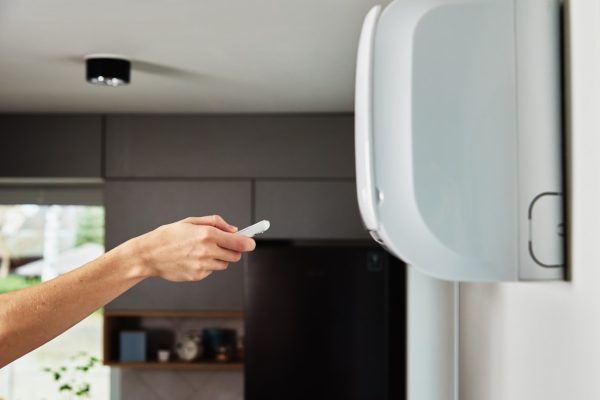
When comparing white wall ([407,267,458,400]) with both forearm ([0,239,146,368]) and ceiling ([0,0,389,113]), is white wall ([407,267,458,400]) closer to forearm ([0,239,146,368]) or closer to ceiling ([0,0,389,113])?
ceiling ([0,0,389,113])

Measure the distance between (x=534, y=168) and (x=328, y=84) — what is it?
2.46 m

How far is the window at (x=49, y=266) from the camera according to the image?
4656 millimetres

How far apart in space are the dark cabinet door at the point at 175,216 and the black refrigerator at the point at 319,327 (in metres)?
0.42

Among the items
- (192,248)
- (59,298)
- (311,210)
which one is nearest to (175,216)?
(311,210)

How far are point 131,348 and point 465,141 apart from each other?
11.8 ft

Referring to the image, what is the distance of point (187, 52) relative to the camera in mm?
2812

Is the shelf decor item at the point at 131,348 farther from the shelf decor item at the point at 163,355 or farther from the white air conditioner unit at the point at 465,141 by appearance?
the white air conditioner unit at the point at 465,141

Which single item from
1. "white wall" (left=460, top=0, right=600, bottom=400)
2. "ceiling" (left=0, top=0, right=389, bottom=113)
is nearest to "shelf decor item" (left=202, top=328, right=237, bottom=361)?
"ceiling" (left=0, top=0, right=389, bottom=113)

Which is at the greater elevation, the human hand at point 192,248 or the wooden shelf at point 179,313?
the human hand at point 192,248

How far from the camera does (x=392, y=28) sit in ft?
3.15

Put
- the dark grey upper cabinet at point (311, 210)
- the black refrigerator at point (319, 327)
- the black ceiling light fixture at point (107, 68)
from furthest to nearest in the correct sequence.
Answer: the dark grey upper cabinet at point (311, 210) < the black refrigerator at point (319, 327) < the black ceiling light fixture at point (107, 68)

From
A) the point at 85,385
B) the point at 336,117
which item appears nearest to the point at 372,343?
the point at 336,117

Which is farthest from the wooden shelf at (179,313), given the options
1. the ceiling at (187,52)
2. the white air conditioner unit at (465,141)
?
the white air conditioner unit at (465,141)

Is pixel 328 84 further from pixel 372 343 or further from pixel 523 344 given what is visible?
pixel 523 344
